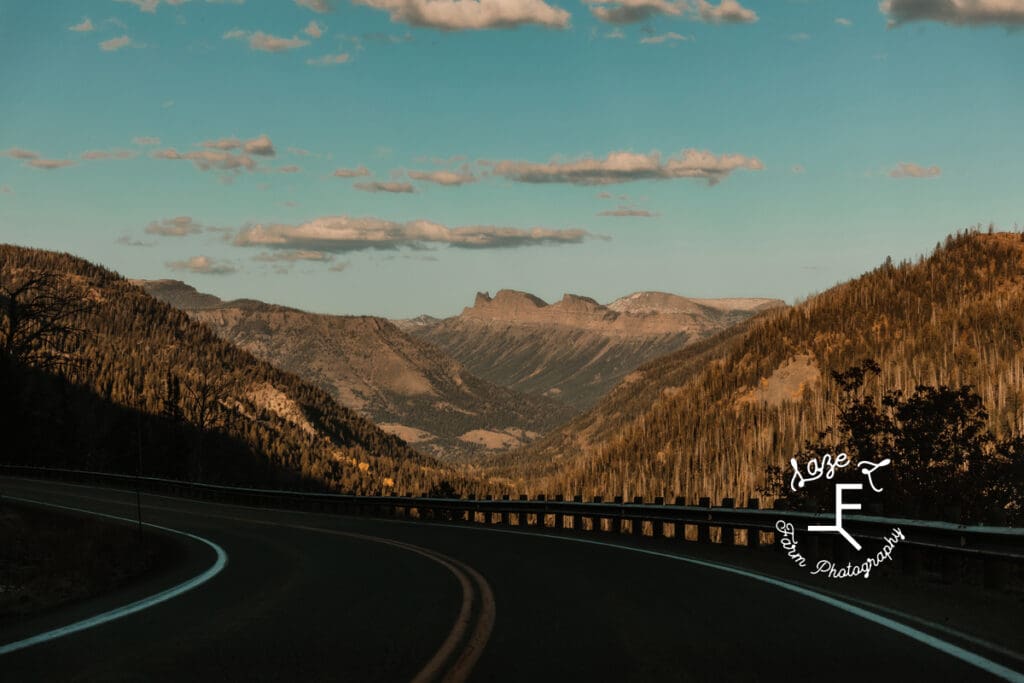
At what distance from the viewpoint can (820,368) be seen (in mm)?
162375

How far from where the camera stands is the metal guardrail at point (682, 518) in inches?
548

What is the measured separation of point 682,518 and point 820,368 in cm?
14435

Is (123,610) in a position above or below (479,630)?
below

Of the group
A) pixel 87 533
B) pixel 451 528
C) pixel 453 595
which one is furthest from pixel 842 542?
pixel 87 533

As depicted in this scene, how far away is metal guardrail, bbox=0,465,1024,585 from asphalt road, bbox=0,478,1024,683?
214 centimetres

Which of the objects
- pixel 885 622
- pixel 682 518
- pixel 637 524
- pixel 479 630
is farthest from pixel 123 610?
pixel 637 524

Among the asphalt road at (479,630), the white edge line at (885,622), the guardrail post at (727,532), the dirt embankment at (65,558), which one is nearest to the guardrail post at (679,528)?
the guardrail post at (727,532)

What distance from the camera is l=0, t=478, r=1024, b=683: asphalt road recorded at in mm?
8672

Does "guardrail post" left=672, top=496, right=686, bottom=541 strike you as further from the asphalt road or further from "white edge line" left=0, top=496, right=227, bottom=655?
"white edge line" left=0, top=496, right=227, bottom=655

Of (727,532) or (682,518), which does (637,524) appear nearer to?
(682,518)

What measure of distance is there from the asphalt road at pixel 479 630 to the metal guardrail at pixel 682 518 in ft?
7.04

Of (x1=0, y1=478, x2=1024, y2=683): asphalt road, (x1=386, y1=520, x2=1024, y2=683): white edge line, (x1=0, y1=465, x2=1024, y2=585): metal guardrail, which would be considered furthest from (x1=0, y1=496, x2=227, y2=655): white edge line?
(x1=0, y1=465, x2=1024, y2=585): metal guardrail

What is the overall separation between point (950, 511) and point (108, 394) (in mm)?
175074

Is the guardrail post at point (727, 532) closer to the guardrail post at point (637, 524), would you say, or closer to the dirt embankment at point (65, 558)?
the guardrail post at point (637, 524)
